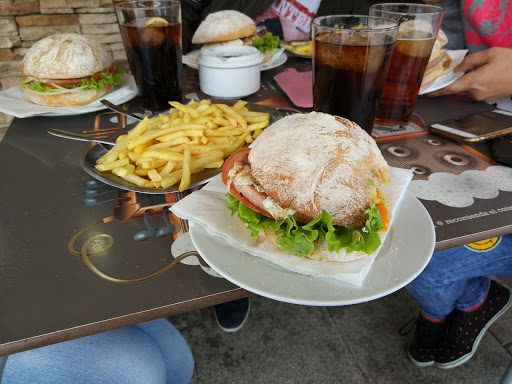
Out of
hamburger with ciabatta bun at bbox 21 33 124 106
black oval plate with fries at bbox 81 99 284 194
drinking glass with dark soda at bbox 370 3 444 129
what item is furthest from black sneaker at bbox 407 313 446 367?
hamburger with ciabatta bun at bbox 21 33 124 106

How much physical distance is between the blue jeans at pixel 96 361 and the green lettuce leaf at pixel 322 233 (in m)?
0.59

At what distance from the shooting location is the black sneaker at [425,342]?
190 cm

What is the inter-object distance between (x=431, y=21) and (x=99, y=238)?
1505 mm

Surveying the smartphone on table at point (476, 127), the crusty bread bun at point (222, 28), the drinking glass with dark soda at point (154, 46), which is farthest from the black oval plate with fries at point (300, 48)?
the smartphone on table at point (476, 127)

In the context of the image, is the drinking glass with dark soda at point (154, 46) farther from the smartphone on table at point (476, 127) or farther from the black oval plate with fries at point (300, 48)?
the smartphone on table at point (476, 127)

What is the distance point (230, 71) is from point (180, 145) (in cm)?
74

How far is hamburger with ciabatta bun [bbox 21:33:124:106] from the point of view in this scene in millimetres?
1716

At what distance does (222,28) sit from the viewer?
2.21 metres

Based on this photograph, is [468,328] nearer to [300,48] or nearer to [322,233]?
[322,233]

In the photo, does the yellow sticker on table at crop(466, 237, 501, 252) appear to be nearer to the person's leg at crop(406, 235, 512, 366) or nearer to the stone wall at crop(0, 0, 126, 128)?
the person's leg at crop(406, 235, 512, 366)

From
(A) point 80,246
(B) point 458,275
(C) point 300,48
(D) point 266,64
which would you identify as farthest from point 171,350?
(C) point 300,48

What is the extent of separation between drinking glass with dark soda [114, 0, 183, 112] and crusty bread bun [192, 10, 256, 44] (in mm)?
451

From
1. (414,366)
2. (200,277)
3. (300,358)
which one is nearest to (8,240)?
(200,277)

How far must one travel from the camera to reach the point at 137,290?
2.70ft
